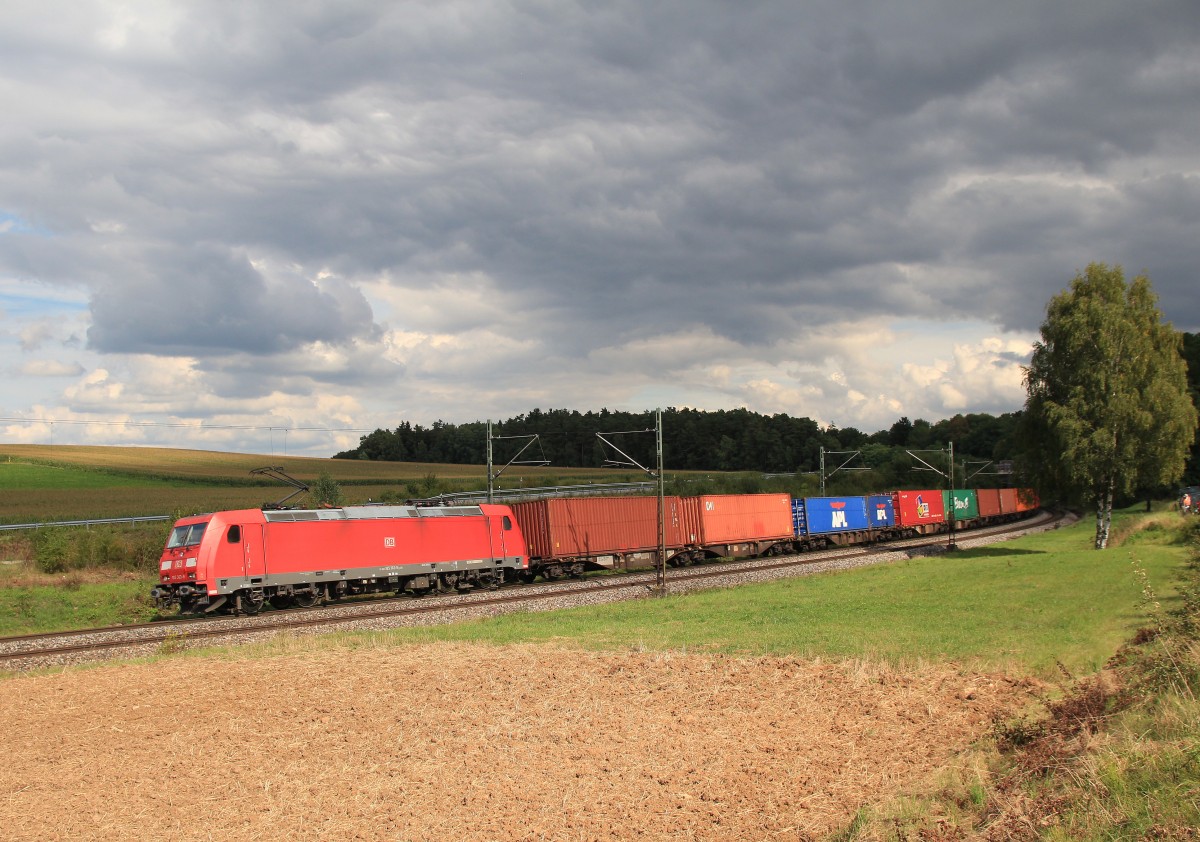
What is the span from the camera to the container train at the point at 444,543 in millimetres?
28203

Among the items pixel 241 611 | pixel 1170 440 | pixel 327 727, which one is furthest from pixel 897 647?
pixel 1170 440

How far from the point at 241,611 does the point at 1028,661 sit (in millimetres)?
23295

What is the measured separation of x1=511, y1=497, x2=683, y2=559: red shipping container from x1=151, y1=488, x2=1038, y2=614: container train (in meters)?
0.05

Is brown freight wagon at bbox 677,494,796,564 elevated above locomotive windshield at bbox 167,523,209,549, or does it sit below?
below

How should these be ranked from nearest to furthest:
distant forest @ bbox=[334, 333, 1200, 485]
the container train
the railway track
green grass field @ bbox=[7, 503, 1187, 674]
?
green grass field @ bbox=[7, 503, 1187, 674] < the railway track < the container train < distant forest @ bbox=[334, 333, 1200, 485]

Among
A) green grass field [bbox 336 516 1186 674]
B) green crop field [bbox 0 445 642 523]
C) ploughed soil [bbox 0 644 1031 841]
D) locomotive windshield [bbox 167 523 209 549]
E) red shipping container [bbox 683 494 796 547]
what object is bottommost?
green grass field [bbox 336 516 1186 674]

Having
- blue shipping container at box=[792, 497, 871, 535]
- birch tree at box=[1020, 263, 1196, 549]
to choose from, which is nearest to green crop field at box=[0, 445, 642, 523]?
blue shipping container at box=[792, 497, 871, 535]

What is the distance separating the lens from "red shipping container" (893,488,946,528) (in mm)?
63650

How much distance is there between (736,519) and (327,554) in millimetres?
24901

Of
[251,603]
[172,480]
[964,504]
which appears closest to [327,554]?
[251,603]

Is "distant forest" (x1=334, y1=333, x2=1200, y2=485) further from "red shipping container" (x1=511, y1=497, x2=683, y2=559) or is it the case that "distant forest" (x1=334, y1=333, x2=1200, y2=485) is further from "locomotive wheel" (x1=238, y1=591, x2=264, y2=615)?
"locomotive wheel" (x1=238, y1=591, x2=264, y2=615)

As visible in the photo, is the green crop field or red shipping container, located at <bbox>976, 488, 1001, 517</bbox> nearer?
the green crop field

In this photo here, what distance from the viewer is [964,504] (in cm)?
7531

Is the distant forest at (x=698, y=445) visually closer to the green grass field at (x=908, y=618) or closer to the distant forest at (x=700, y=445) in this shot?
the distant forest at (x=700, y=445)
